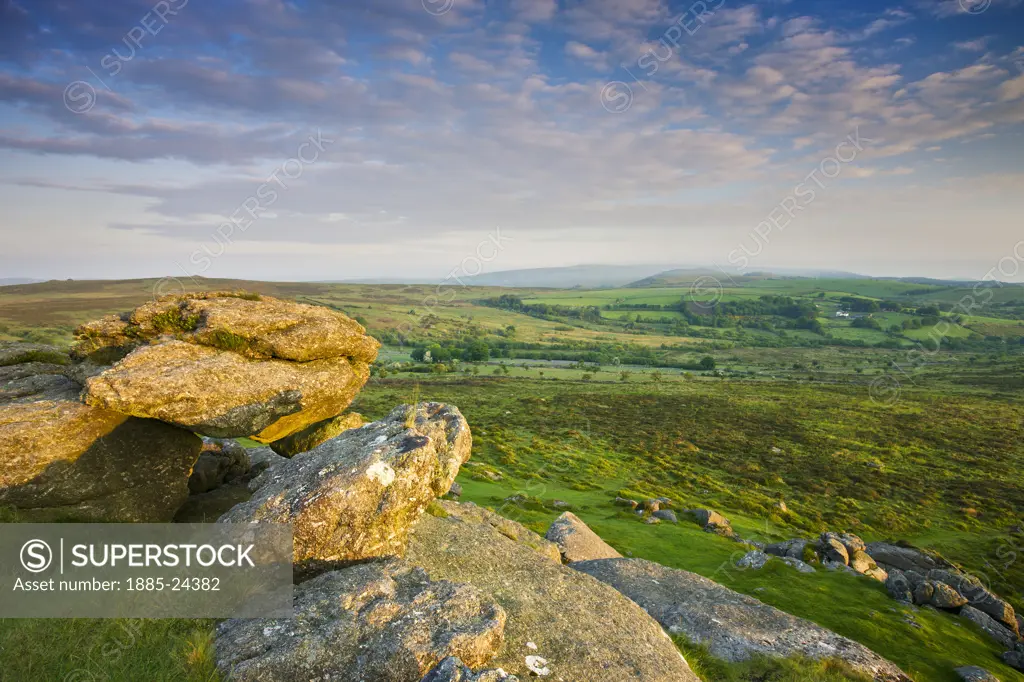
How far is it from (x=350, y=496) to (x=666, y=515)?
3133 centimetres

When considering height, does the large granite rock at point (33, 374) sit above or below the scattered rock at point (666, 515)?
above

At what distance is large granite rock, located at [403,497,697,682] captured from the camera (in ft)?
36.7

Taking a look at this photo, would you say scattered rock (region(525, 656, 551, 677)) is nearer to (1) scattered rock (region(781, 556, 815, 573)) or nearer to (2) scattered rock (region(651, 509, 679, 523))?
(1) scattered rock (region(781, 556, 815, 573))

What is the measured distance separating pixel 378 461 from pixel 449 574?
3857mm

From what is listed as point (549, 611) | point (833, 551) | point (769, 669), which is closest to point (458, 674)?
point (549, 611)

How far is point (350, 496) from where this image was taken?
495 inches

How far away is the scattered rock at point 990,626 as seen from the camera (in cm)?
2302

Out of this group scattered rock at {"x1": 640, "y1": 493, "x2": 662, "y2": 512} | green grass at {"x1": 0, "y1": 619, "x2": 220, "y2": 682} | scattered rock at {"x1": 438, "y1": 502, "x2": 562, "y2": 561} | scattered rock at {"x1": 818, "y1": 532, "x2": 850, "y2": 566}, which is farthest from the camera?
scattered rock at {"x1": 640, "y1": 493, "x2": 662, "y2": 512}

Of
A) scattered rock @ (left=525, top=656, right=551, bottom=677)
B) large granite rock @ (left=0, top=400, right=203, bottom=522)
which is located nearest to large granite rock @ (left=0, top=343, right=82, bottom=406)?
large granite rock @ (left=0, top=400, right=203, bottom=522)

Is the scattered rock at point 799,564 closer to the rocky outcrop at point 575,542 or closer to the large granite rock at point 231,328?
the rocky outcrop at point 575,542

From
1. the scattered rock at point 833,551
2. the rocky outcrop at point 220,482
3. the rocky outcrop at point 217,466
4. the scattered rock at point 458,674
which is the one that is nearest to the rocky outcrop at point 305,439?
the rocky outcrop at point 220,482

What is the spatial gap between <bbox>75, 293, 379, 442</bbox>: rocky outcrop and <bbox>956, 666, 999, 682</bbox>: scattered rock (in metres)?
25.7

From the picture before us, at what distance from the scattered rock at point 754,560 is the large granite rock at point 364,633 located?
21487 mm

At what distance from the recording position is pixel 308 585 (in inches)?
452
